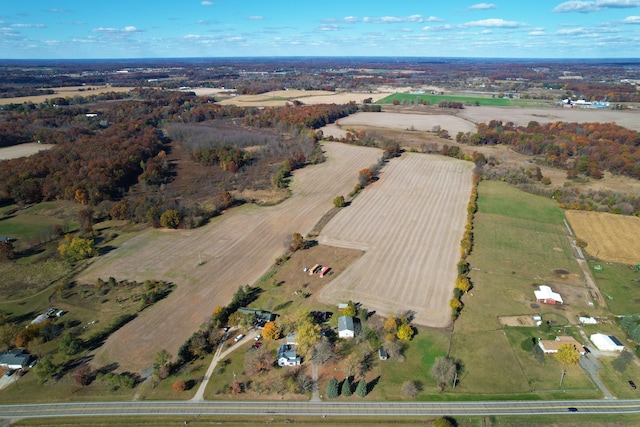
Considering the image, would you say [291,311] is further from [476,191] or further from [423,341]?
[476,191]

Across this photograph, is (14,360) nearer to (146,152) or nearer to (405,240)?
(405,240)

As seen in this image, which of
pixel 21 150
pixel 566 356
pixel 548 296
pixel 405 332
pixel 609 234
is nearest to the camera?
pixel 566 356

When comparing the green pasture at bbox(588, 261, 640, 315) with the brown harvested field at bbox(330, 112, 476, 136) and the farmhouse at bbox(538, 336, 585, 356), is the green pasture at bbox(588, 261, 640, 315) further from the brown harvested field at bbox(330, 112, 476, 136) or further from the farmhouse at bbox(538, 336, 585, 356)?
the brown harvested field at bbox(330, 112, 476, 136)

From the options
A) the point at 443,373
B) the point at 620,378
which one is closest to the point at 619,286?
the point at 620,378

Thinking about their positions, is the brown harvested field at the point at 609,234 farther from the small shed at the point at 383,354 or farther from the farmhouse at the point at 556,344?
the small shed at the point at 383,354

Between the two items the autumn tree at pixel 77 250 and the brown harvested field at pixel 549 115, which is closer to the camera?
the autumn tree at pixel 77 250

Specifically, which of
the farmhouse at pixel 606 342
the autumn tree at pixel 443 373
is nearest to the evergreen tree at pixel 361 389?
the autumn tree at pixel 443 373
